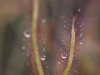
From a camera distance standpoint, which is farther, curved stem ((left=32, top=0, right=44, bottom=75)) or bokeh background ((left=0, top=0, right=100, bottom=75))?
bokeh background ((left=0, top=0, right=100, bottom=75))

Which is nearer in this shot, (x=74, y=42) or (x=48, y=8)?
(x=74, y=42)

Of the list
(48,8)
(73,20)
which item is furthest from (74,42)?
(48,8)

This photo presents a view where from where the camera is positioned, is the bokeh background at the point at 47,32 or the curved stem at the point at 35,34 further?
the bokeh background at the point at 47,32

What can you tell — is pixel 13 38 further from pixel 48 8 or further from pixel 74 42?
pixel 74 42

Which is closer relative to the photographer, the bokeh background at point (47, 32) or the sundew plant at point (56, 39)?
the sundew plant at point (56, 39)

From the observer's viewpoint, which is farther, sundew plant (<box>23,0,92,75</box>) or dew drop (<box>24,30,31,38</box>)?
dew drop (<box>24,30,31,38</box>)

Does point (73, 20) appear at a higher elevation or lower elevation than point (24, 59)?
higher

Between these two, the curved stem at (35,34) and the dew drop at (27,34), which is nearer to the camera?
the curved stem at (35,34)

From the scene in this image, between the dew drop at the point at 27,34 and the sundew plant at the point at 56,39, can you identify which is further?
the dew drop at the point at 27,34
